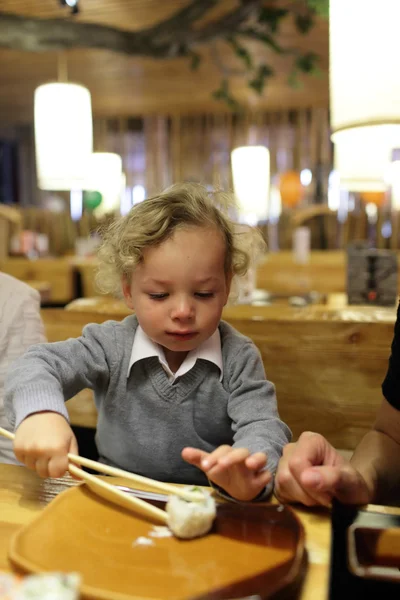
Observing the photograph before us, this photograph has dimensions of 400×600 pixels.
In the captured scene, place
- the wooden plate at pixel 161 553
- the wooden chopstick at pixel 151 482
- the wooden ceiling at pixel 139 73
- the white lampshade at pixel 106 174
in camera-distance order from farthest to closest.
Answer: the white lampshade at pixel 106 174
the wooden ceiling at pixel 139 73
the wooden chopstick at pixel 151 482
the wooden plate at pixel 161 553

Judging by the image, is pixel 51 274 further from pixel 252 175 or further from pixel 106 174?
pixel 106 174

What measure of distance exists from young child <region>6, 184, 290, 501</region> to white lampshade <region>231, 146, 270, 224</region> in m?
3.48

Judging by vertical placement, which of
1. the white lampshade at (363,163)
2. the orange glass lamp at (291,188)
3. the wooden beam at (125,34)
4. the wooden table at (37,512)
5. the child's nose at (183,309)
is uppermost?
the wooden beam at (125,34)

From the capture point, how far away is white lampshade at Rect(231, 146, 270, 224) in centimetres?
453

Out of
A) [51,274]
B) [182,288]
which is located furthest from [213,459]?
[51,274]

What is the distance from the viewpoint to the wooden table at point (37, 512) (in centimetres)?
57

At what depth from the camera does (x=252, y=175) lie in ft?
15.1

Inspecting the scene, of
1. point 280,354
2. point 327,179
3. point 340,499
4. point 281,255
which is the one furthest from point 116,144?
point 340,499

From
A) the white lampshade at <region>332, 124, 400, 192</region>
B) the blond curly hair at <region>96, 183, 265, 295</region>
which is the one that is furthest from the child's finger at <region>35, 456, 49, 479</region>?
the white lampshade at <region>332, 124, 400, 192</region>

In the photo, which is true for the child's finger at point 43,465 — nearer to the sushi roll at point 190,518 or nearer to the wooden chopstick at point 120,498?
the wooden chopstick at point 120,498

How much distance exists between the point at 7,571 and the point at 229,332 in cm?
66

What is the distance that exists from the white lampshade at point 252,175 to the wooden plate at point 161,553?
4012mm

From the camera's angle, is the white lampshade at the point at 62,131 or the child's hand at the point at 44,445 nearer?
the child's hand at the point at 44,445

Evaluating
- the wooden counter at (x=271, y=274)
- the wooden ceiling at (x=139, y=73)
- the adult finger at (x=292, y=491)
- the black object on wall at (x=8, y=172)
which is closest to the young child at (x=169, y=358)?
the adult finger at (x=292, y=491)
